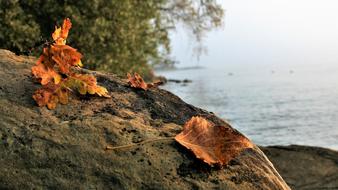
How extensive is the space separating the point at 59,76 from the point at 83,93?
0.84 ft

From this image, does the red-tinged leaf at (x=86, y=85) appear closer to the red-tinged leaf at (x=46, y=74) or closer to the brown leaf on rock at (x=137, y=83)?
the red-tinged leaf at (x=46, y=74)

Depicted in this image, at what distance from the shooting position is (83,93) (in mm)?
4312

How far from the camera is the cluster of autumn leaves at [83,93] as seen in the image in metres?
3.88

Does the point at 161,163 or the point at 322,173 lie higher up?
the point at 161,163

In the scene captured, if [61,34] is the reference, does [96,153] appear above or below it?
below

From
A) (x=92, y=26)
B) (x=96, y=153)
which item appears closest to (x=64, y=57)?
(x=96, y=153)

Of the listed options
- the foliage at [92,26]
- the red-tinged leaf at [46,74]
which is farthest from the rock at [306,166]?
the foliage at [92,26]

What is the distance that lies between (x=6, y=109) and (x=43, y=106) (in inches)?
11.0

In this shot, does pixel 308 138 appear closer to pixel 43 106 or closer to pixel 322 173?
pixel 322 173

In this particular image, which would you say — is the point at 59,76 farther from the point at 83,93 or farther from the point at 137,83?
the point at 137,83

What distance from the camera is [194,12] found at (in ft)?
123

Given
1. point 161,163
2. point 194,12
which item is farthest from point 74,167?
point 194,12

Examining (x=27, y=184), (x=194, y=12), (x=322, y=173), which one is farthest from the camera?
(x=194, y=12)

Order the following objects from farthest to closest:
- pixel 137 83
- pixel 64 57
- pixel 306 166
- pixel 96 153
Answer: pixel 306 166, pixel 137 83, pixel 64 57, pixel 96 153
